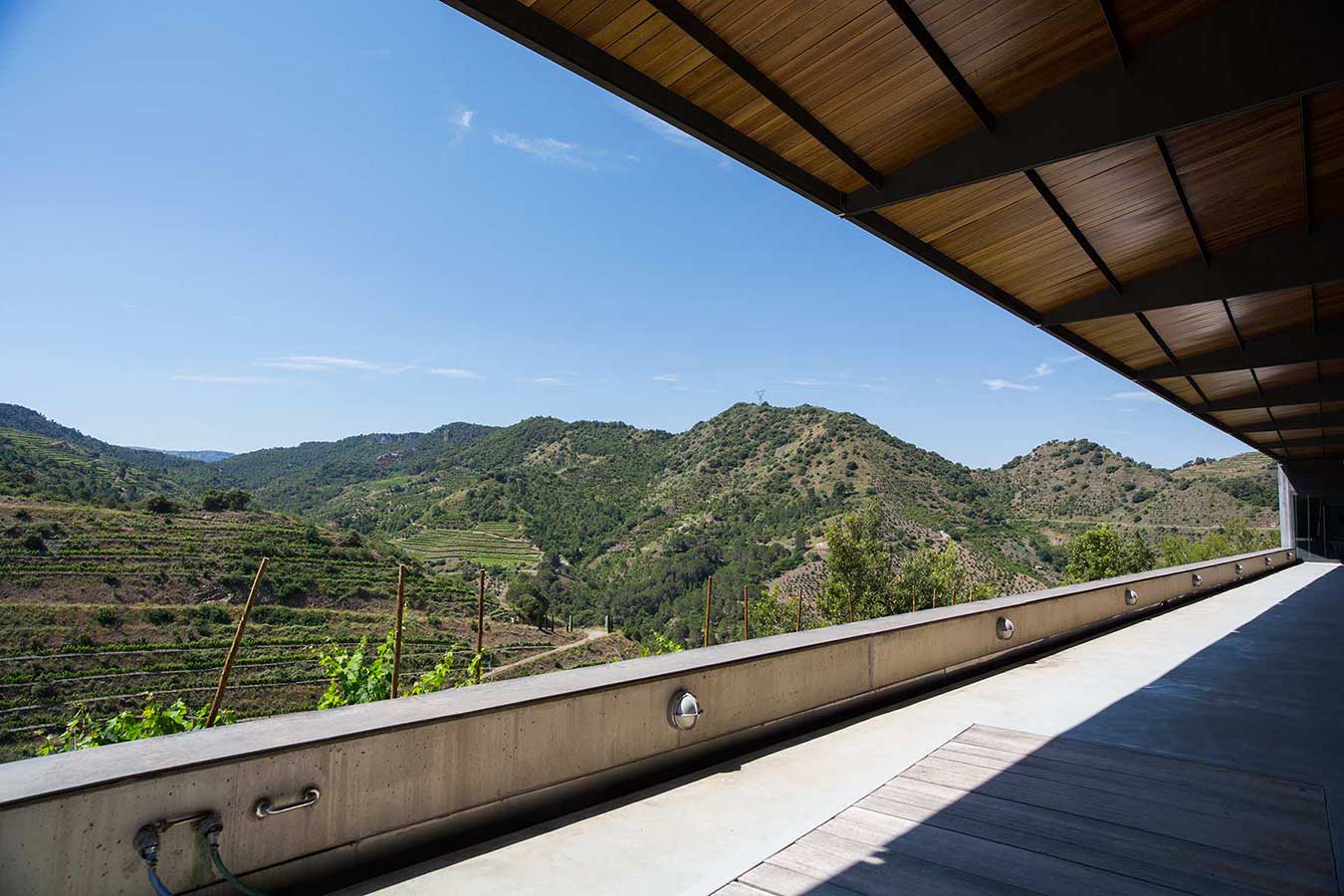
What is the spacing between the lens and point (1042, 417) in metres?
90.5

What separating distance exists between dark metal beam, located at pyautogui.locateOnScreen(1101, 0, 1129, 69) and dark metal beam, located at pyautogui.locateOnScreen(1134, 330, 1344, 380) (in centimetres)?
811

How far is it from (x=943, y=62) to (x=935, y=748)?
13.1 feet

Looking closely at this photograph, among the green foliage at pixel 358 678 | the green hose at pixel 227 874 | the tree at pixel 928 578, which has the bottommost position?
the tree at pixel 928 578

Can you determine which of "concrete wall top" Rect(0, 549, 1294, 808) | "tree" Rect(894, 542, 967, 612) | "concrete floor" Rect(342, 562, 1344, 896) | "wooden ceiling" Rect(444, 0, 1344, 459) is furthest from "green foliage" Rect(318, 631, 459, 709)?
"tree" Rect(894, 542, 967, 612)

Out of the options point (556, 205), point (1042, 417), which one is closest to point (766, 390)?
point (1042, 417)

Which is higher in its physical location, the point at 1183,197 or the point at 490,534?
the point at 1183,197

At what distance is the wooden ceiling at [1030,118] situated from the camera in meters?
A: 3.80

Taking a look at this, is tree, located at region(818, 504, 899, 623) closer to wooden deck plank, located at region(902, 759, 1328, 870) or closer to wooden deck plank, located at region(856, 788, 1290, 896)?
wooden deck plank, located at region(902, 759, 1328, 870)

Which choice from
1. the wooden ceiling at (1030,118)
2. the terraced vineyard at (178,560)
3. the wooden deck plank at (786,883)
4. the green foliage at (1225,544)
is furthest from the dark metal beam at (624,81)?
the green foliage at (1225,544)

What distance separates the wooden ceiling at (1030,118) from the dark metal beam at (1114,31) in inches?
0.5

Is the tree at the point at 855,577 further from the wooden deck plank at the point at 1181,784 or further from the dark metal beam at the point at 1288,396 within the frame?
the wooden deck plank at the point at 1181,784

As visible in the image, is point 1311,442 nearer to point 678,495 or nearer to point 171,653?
point 171,653

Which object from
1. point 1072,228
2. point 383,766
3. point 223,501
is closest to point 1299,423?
point 1072,228

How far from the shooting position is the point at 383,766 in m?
2.58
